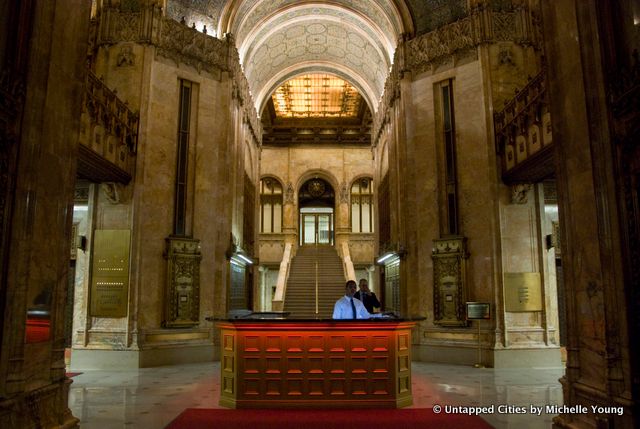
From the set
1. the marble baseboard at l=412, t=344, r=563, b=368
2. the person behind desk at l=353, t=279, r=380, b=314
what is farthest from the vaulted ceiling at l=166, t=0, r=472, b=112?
the marble baseboard at l=412, t=344, r=563, b=368

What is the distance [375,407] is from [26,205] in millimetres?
5025

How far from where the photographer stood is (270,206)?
27.7m

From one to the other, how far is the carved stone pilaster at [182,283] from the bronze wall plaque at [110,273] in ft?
3.36

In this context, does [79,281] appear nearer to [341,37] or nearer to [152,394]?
[152,394]

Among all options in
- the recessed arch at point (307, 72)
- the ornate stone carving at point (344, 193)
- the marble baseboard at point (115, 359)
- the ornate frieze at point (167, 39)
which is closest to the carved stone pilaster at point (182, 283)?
the marble baseboard at point (115, 359)

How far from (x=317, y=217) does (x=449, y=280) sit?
57.0 feet

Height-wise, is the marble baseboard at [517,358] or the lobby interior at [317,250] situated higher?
the lobby interior at [317,250]

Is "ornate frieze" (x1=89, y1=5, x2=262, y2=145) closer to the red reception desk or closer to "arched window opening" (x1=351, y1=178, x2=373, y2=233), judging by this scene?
the red reception desk

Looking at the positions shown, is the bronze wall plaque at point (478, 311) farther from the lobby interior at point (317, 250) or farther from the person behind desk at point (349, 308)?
the person behind desk at point (349, 308)

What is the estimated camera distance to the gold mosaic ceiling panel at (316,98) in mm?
24297

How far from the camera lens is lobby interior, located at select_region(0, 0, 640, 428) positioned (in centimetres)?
506

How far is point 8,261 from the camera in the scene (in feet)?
15.6

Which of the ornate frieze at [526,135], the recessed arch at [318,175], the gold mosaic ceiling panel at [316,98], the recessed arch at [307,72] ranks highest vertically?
the gold mosaic ceiling panel at [316,98]

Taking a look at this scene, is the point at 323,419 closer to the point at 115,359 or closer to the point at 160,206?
the point at 115,359
